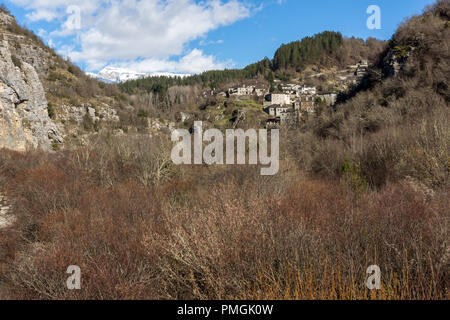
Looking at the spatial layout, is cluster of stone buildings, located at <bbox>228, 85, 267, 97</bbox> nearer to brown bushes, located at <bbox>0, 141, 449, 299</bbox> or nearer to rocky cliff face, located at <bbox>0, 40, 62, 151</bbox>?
rocky cliff face, located at <bbox>0, 40, 62, 151</bbox>

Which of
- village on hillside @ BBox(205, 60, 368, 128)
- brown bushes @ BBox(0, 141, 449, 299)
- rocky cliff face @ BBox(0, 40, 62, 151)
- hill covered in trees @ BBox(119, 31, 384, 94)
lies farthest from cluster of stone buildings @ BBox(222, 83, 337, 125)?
brown bushes @ BBox(0, 141, 449, 299)

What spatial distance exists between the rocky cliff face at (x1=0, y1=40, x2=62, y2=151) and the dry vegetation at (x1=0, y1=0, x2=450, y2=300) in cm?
362

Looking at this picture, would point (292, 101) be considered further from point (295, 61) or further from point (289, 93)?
point (295, 61)

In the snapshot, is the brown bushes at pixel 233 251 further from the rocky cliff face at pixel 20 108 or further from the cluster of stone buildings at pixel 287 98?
the cluster of stone buildings at pixel 287 98

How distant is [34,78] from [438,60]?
1844 inches

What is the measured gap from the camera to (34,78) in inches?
1143

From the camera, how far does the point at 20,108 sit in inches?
953

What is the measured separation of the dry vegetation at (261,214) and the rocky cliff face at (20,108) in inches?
143

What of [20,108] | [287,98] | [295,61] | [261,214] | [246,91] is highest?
[295,61]

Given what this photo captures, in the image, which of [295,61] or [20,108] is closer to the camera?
[20,108]

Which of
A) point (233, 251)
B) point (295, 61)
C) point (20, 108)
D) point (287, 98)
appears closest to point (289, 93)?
point (287, 98)

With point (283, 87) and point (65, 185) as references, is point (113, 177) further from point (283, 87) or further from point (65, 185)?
point (283, 87)

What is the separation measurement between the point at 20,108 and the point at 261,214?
2906 centimetres
